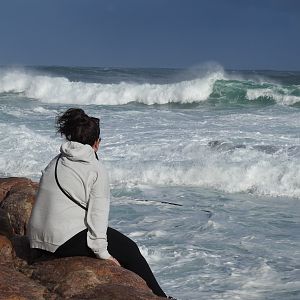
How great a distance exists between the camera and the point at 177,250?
596 cm

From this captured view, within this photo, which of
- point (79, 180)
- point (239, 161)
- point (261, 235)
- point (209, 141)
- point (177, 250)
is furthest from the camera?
point (209, 141)

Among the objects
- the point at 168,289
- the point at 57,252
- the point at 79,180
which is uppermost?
the point at 79,180

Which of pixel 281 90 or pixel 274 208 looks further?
pixel 281 90

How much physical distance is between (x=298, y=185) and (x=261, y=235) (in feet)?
10.2

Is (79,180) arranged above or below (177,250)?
above

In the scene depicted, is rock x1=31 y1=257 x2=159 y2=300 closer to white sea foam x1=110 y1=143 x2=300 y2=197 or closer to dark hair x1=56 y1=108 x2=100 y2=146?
dark hair x1=56 y1=108 x2=100 y2=146

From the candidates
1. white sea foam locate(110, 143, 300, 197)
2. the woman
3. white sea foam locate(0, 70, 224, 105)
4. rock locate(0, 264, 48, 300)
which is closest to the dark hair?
the woman

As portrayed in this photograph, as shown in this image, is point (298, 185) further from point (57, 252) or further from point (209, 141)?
point (57, 252)

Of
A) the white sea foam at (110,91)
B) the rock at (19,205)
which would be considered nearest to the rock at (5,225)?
the rock at (19,205)

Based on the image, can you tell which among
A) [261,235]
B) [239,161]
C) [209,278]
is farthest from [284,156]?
[209,278]

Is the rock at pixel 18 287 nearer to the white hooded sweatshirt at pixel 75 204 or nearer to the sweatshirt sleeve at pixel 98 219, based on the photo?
the white hooded sweatshirt at pixel 75 204

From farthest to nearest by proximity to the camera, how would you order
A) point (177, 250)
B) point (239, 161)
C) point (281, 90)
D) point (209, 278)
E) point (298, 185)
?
point (281, 90), point (239, 161), point (298, 185), point (177, 250), point (209, 278)

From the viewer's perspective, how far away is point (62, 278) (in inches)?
122

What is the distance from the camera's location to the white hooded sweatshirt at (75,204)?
3270 mm
